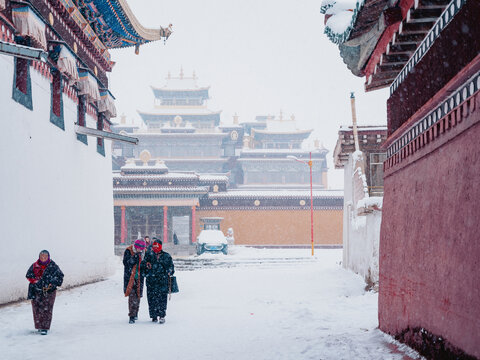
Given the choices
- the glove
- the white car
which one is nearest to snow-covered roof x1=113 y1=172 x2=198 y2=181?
the white car

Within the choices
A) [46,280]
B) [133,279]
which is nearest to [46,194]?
[133,279]

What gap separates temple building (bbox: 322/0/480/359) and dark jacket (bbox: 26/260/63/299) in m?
4.12

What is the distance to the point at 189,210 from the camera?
33.4 m

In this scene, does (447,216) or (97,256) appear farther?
(97,256)

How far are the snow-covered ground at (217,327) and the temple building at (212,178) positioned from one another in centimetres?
1602

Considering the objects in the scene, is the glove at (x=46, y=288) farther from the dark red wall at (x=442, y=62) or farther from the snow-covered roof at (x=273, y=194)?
the snow-covered roof at (x=273, y=194)

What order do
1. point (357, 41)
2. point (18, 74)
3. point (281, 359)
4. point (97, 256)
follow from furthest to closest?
1. point (97, 256)
2. point (18, 74)
3. point (357, 41)
4. point (281, 359)

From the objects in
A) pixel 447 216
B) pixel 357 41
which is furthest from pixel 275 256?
pixel 447 216

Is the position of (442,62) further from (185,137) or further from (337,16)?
(185,137)

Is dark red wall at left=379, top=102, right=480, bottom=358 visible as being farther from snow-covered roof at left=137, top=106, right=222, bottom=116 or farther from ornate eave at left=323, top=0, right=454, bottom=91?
Result: snow-covered roof at left=137, top=106, right=222, bottom=116

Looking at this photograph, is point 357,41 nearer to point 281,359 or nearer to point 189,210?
point 281,359

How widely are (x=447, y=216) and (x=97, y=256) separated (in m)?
12.8

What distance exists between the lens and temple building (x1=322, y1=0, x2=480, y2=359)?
4012mm

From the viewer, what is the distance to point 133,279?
26.0 ft
